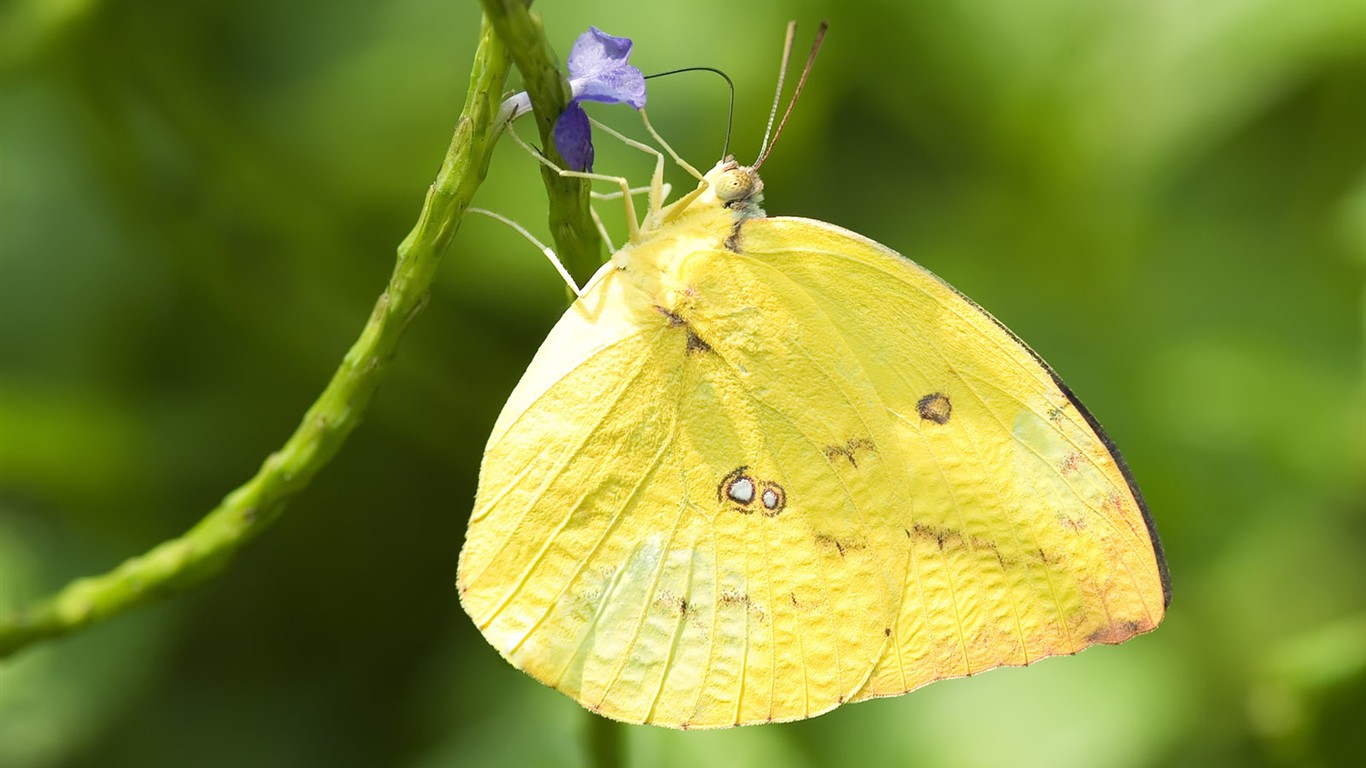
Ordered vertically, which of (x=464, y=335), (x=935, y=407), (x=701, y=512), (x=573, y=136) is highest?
(x=464, y=335)

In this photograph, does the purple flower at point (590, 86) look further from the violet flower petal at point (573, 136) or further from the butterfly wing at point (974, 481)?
the butterfly wing at point (974, 481)

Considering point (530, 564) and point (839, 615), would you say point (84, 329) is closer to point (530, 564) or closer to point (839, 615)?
point (530, 564)

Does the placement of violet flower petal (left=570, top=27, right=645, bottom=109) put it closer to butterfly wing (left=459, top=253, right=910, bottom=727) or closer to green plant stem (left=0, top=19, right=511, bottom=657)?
green plant stem (left=0, top=19, right=511, bottom=657)

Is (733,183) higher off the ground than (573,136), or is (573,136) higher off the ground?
(733,183)

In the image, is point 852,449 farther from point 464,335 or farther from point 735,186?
point 464,335

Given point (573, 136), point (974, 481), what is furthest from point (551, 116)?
point (974, 481)

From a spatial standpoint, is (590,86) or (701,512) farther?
(701,512)

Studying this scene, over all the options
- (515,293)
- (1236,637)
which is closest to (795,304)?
(515,293)
